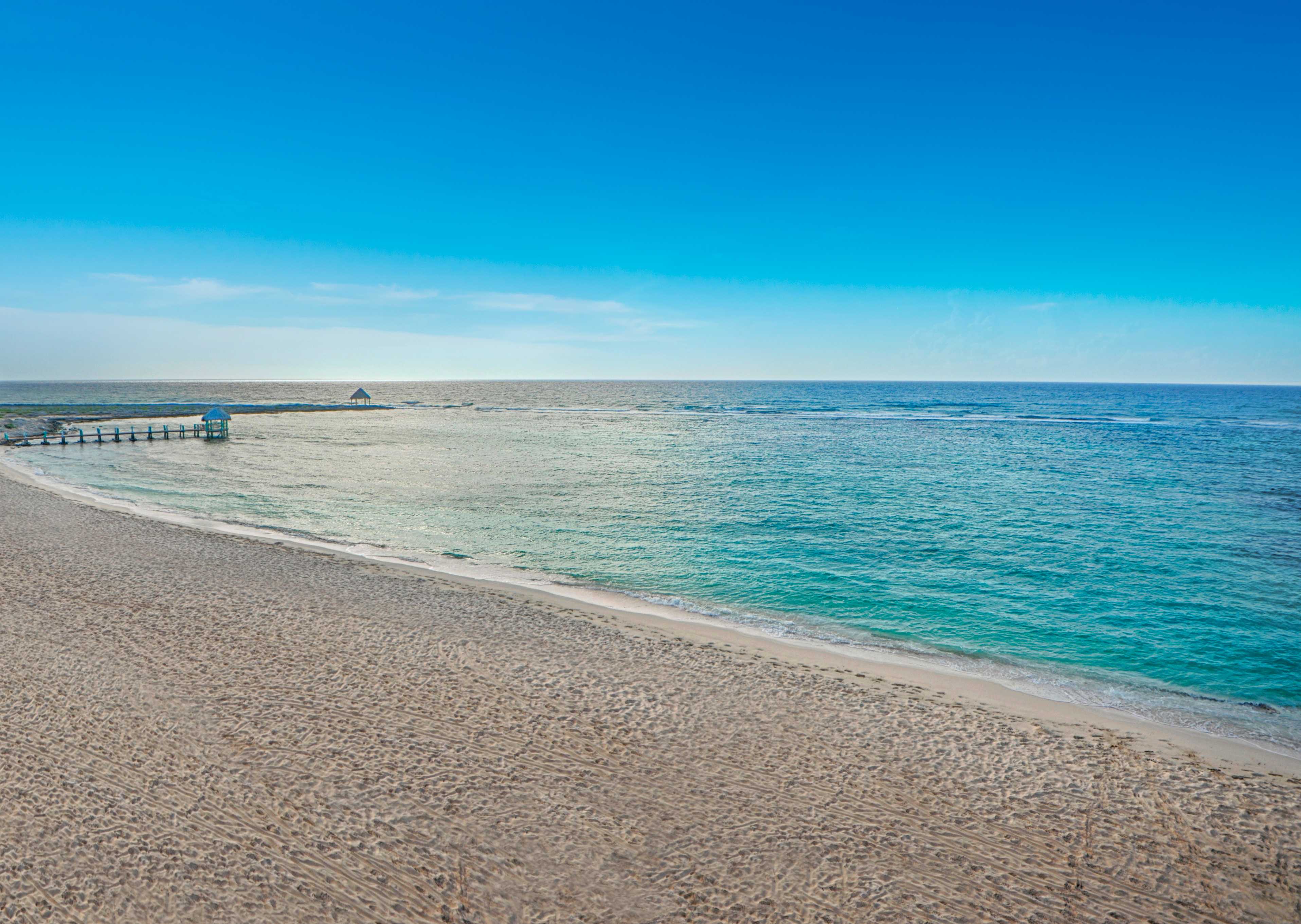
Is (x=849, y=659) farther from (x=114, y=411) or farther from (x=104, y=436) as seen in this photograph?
(x=114, y=411)

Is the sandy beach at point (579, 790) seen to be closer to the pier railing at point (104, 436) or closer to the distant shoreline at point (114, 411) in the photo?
the pier railing at point (104, 436)

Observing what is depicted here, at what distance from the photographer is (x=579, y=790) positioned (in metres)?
8.15

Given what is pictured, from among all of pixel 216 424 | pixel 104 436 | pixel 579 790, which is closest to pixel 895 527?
pixel 579 790

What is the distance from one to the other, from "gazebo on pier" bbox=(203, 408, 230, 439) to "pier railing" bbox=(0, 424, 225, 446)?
0.11 meters

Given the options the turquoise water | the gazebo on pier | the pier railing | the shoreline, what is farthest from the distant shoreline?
the shoreline

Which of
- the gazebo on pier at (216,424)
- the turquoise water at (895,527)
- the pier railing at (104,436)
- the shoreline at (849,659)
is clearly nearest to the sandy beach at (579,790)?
the shoreline at (849,659)

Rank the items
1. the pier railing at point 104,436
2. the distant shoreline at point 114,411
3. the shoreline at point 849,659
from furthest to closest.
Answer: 1. the distant shoreline at point 114,411
2. the pier railing at point 104,436
3. the shoreline at point 849,659

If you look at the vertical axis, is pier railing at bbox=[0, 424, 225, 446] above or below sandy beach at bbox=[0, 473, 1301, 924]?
above

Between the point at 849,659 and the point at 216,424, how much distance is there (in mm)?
66805

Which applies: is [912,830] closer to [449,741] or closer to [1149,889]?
[1149,889]

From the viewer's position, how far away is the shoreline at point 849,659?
983 centimetres

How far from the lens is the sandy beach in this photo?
21.4 feet

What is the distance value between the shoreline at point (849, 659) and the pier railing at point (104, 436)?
43989 mm

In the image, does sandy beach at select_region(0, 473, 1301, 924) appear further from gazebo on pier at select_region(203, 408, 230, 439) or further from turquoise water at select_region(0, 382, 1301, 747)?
gazebo on pier at select_region(203, 408, 230, 439)
